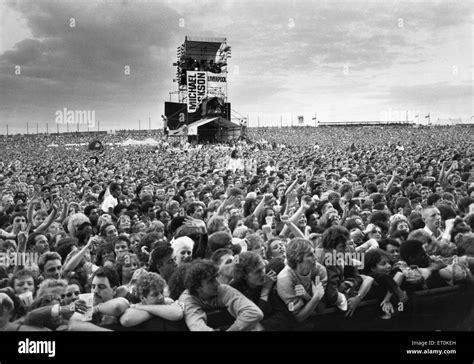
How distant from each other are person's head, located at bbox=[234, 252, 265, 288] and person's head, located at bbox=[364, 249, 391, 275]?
92 centimetres

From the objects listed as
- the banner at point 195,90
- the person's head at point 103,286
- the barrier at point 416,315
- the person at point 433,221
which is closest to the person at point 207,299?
the person's head at point 103,286

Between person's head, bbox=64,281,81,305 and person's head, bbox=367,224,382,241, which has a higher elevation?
person's head, bbox=367,224,382,241

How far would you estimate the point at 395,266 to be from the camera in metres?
3.72

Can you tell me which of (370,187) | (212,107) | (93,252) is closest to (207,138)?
(212,107)

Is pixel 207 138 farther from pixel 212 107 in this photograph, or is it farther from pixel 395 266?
pixel 395 266

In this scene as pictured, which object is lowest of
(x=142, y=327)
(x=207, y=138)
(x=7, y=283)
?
(x=142, y=327)

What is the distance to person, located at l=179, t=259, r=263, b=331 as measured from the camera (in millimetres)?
3252

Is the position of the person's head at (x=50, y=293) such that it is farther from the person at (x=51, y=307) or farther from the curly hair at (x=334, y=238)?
the curly hair at (x=334, y=238)

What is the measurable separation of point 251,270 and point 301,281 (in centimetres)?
42

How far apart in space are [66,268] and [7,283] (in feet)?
1.54

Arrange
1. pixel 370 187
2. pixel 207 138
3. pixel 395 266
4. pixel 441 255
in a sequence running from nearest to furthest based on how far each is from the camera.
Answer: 1. pixel 395 266
2. pixel 441 255
3. pixel 370 187
4. pixel 207 138

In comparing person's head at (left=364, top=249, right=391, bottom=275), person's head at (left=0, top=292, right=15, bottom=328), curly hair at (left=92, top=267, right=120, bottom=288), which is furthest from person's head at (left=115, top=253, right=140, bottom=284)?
person's head at (left=364, top=249, right=391, bottom=275)

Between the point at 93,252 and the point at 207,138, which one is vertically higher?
the point at 207,138

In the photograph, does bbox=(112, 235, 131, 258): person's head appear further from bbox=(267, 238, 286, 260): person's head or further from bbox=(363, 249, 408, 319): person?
bbox=(363, 249, 408, 319): person
